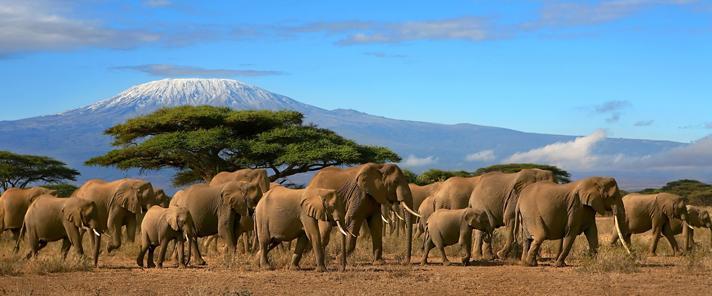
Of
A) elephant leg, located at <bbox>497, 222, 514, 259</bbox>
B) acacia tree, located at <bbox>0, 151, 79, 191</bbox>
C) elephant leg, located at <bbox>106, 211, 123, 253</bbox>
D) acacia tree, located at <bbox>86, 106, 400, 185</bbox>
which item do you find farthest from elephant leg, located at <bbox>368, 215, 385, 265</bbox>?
acacia tree, located at <bbox>0, 151, 79, 191</bbox>

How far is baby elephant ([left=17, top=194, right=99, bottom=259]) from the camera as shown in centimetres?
2088

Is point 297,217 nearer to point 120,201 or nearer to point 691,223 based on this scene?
point 120,201

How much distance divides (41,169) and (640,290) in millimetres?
52471

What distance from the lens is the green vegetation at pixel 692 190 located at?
64438 millimetres

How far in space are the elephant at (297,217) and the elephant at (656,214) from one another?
8.23 m

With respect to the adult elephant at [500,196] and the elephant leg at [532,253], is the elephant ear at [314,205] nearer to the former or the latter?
the elephant leg at [532,253]

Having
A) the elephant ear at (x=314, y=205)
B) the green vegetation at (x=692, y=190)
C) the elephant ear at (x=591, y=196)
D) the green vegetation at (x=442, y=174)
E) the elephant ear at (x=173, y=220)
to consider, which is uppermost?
the elephant ear at (x=591, y=196)

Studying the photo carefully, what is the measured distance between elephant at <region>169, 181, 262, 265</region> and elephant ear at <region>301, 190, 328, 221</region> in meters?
2.43

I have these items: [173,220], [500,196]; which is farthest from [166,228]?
[500,196]

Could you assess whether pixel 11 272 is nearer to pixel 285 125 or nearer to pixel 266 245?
pixel 266 245

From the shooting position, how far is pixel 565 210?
20250mm

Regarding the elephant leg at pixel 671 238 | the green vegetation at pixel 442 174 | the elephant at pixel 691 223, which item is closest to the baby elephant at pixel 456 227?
the elephant leg at pixel 671 238

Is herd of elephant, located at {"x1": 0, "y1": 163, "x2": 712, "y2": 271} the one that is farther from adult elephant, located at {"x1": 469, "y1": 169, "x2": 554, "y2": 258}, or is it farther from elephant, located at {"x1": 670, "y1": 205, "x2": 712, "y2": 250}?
elephant, located at {"x1": 670, "y1": 205, "x2": 712, "y2": 250}

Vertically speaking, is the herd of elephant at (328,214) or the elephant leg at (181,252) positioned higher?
the herd of elephant at (328,214)
